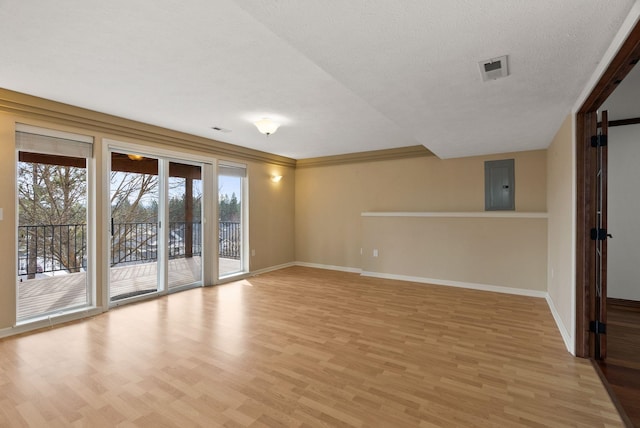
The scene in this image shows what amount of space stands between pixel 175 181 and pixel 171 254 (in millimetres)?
1175

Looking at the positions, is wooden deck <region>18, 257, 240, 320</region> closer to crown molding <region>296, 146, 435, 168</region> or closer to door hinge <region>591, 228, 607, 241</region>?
crown molding <region>296, 146, 435, 168</region>

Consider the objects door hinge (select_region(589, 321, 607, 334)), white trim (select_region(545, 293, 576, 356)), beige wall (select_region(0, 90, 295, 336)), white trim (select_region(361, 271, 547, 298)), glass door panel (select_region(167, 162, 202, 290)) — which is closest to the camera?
door hinge (select_region(589, 321, 607, 334))

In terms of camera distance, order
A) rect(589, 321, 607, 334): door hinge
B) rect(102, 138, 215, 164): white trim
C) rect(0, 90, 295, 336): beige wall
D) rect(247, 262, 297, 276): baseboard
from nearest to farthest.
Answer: rect(589, 321, 607, 334): door hinge → rect(0, 90, 295, 336): beige wall → rect(102, 138, 215, 164): white trim → rect(247, 262, 297, 276): baseboard

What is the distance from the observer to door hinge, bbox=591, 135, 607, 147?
2.55m

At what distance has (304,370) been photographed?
2.42 meters

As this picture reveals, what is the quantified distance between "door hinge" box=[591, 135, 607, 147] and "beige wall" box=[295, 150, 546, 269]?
2.41m

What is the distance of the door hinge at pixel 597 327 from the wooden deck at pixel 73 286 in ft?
17.2

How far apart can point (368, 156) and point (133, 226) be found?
171 inches

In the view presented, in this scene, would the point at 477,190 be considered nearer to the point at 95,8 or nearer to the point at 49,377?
the point at 95,8

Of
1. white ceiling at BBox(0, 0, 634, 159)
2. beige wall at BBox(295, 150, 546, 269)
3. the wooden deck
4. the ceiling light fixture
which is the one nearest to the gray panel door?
beige wall at BBox(295, 150, 546, 269)

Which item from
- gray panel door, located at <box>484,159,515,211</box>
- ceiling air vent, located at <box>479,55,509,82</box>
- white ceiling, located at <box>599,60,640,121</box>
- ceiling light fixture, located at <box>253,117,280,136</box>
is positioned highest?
white ceiling, located at <box>599,60,640,121</box>

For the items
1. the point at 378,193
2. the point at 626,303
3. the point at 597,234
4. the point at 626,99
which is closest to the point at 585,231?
the point at 597,234

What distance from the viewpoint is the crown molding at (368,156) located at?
5.65m

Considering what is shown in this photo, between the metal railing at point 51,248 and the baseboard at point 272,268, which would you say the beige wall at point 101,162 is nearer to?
the baseboard at point 272,268
